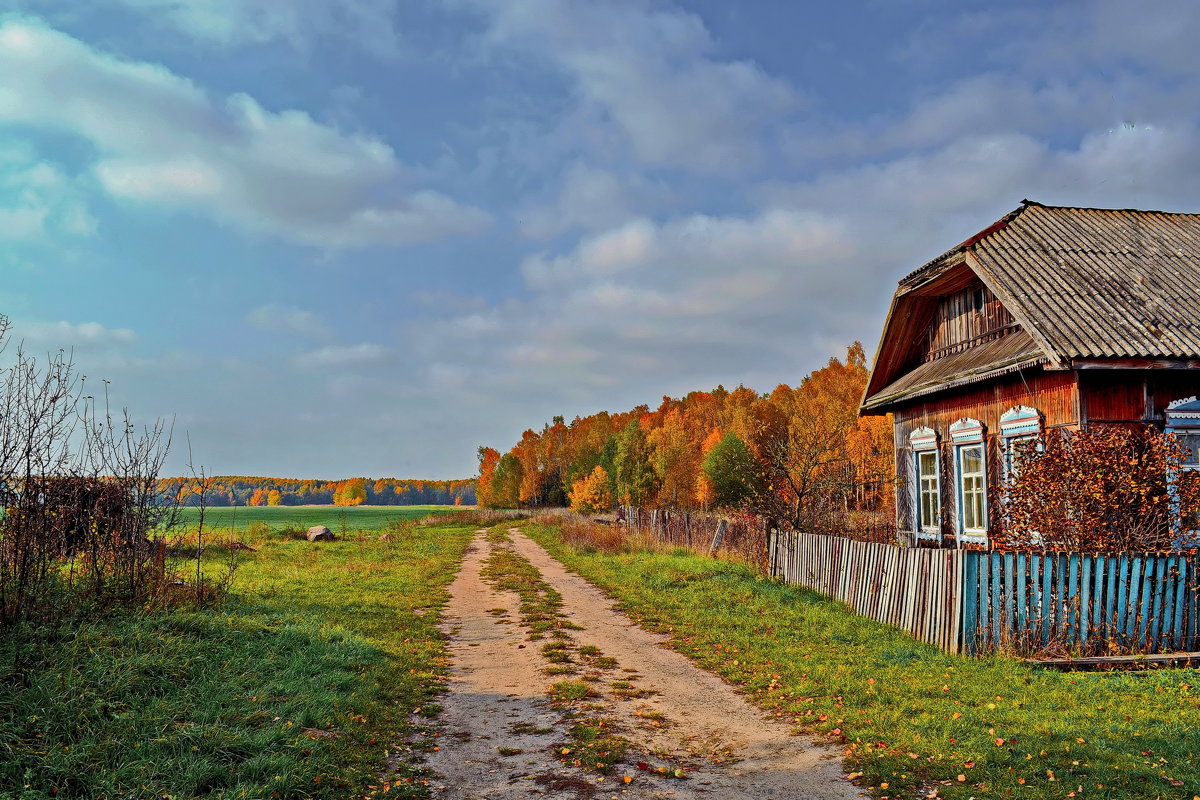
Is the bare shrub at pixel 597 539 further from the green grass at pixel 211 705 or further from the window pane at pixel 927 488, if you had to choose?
the green grass at pixel 211 705

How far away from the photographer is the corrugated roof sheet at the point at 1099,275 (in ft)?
36.6

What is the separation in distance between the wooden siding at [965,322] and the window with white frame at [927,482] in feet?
6.74

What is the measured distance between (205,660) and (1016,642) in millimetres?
9630

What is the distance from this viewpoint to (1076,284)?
1288cm

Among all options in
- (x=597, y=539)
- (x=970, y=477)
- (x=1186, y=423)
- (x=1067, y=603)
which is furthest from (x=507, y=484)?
(x=1067, y=603)

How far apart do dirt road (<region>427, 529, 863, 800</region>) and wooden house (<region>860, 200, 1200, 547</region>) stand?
292 inches

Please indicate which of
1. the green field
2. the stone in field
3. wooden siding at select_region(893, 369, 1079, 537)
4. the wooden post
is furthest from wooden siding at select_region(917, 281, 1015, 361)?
the stone in field

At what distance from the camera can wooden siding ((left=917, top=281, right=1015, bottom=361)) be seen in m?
14.1

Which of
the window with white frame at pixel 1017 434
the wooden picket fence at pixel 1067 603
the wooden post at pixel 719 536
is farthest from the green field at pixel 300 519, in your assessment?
the window with white frame at pixel 1017 434

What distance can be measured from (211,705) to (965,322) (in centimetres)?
1508

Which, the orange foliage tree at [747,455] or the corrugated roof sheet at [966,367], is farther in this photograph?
the orange foliage tree at [747,455]

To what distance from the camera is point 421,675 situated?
27.9ft

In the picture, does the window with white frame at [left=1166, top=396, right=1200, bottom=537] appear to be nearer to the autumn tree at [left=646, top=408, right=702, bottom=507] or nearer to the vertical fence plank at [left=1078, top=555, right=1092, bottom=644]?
the vertical fence plank at [left=1078, top=555, right=1092, bottom=644]

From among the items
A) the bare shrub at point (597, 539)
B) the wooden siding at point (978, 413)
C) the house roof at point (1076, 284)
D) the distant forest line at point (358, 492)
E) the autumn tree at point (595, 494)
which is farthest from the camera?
the distant forest line at point (358, 492)
